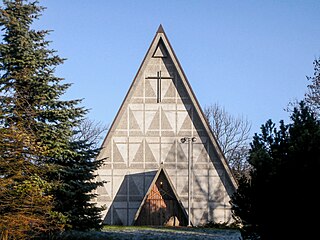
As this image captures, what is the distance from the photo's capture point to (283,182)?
10.1m

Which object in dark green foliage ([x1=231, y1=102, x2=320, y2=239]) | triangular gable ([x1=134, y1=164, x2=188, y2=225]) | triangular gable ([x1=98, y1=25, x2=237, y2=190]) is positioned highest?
triangular gable ([x1=98, y1=25, x2=237, y2=190])

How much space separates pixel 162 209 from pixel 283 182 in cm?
2105

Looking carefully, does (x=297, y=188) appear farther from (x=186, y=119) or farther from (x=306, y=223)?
(x=186, y=119)

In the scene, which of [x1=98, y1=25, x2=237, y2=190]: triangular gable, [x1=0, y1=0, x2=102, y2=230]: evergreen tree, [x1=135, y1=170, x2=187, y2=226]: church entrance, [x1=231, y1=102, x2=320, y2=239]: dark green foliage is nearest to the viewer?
[x1=231, y1=102, x2=320, y2=239]: dark green foliage

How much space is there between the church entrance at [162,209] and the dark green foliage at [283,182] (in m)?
19.4

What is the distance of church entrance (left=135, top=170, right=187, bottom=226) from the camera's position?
30.6 metres

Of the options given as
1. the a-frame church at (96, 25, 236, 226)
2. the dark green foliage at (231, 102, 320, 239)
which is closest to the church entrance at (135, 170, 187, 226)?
the a-frame church at (96, 25, 236, 226)

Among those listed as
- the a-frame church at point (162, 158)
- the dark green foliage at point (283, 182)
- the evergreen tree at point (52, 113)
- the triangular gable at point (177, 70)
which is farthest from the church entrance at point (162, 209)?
the dark green foliage at point (283, 182)

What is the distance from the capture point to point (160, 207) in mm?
30703

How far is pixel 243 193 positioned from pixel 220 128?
40.3m

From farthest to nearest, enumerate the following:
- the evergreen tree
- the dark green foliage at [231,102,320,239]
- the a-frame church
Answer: the a-frame church
the evergreen tree
the dark green foliage at [231,102,320,239]

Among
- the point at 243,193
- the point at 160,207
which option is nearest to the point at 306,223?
the point at 243,193

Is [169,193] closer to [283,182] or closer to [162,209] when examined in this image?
[162,209]

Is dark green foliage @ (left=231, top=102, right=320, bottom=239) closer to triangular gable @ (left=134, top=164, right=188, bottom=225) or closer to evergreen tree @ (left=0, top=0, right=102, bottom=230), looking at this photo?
evergreen tree @ (left=0, top=0, right=102, bottom=230)
